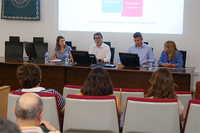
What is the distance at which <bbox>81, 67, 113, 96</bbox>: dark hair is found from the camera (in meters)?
2.02

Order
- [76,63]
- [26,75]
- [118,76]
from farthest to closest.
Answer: [76,63] < [118,76] < [26,75]

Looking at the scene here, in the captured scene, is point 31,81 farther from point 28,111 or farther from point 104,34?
point 104,34

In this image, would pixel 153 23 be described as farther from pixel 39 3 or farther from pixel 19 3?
pixel 19 3

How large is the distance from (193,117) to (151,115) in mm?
317

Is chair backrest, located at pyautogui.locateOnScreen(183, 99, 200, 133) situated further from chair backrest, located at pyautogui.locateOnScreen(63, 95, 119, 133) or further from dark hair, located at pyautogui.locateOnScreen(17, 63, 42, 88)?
dark hair, located at pyautogui.locateOnScreen(17, 63, 42, 88)

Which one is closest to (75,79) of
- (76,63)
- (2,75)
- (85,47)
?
(76,63)

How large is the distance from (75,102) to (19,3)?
17.8 feet

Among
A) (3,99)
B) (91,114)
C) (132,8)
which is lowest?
(3,99)

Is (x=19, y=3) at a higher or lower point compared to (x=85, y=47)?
higher

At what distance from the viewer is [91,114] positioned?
186cm

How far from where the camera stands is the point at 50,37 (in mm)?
6465

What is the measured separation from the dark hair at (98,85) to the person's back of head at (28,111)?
30.5 inches

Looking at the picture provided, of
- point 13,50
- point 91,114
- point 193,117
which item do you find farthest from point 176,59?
point 13,50

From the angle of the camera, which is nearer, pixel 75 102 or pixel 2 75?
pixel 75 102
